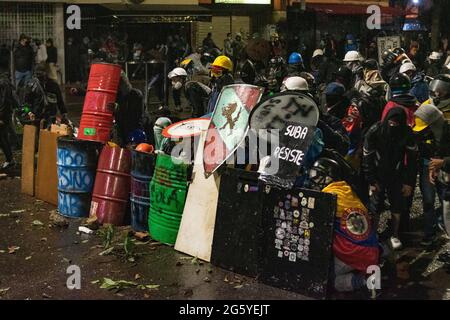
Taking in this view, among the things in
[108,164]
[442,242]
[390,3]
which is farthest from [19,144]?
[390,3]

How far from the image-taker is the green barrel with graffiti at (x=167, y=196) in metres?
6.73

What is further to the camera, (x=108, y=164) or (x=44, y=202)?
(x=44, y=202)

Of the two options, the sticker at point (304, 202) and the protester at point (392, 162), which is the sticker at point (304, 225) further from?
the protester at point (392, 162)

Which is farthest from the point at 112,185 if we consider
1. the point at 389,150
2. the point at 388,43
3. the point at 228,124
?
the point at 388,43

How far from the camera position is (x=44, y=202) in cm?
906

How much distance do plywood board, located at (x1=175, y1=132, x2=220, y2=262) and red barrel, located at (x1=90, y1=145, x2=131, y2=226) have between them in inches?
47.7

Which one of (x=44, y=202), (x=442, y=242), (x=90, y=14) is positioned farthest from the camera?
(x=90, y=14)

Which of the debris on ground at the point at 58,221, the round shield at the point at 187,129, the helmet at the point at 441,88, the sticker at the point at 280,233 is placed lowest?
the debris on ground at the point at 58,221

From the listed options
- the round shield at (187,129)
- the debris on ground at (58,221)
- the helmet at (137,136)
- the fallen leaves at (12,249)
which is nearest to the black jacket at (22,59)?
the helmet at (137,136)

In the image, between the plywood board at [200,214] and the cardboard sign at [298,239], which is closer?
the cardboard sign at [298,239]

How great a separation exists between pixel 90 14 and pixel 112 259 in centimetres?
2156

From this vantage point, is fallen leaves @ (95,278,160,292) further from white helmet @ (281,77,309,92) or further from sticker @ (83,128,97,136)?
sticker @ (83,128,97,136)

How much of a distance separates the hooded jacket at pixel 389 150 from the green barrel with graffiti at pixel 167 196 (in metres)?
1.94
